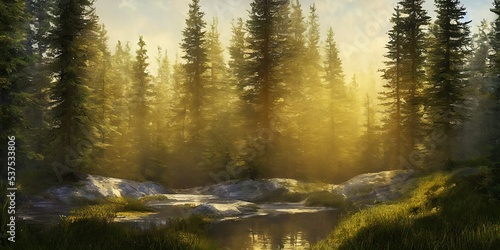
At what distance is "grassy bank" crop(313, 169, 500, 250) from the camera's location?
7.73 metres

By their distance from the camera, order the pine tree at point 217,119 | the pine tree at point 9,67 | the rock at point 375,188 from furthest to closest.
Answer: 1. the pine tree at point 217,119
2. the rock at point 375,188
3. the pine tree at point 9,67

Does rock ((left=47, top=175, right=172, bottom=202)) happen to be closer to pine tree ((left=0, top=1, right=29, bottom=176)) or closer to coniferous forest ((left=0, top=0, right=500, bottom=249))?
coniferous forest ((left=0, top=0, right=500, bottom=249))

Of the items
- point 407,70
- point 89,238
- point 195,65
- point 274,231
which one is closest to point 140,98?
point 195,65

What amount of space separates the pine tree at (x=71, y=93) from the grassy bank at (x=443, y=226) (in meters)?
20.0

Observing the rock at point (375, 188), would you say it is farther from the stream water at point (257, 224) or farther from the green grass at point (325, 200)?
the stream water at point (257, 224)

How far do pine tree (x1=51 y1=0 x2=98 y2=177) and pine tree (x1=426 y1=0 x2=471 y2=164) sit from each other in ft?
80.8

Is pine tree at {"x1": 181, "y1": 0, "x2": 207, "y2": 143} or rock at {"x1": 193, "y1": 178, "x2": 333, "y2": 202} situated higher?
pine tree at {"x1": 181, "y1": 0, "x2": 207, "y2": 143}

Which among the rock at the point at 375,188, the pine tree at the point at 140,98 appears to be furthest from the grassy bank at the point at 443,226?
the pine tree at the point at 140,98

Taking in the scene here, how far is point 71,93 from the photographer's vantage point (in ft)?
87.4

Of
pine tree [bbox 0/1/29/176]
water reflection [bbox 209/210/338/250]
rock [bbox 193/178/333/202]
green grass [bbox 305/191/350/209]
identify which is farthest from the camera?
rock [bbox 193/178/333/202]

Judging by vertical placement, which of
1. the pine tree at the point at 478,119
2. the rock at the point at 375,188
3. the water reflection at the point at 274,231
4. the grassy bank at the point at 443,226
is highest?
the pine tree at the point at 478,119

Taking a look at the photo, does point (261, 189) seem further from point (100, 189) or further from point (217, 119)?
point (217, 119)

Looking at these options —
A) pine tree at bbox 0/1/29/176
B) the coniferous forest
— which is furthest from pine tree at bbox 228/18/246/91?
pine tree at bbox 0/1/29/176

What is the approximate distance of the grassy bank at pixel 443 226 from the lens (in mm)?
7728
